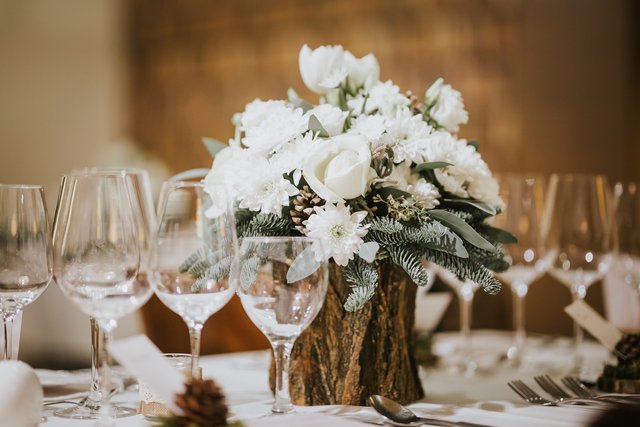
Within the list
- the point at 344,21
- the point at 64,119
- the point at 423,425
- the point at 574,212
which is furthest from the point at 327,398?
the point at 64,119

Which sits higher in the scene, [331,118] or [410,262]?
[331,118]

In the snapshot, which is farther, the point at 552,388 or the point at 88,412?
the point at 552,388

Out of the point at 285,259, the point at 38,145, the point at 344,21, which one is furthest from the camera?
the point at 38,145

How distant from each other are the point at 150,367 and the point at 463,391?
619mm

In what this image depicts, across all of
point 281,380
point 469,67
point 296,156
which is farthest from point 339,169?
point 469,67

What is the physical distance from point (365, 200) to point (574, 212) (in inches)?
23.7

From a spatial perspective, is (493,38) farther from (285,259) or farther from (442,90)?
(285,259)

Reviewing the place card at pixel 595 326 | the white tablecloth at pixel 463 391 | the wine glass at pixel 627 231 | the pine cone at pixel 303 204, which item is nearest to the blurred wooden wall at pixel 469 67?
the white tablecloth at pixel 463 391

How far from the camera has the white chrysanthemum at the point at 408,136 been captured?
44.4 inches

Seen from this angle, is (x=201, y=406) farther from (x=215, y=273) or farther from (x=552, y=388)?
(x=552, y=388)

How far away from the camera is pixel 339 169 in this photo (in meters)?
1.06

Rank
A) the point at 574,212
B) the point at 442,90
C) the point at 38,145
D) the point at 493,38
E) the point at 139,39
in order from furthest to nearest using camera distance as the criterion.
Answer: the point at 38,145
the point at 139,39
the point at 493,38
the point at 574,212
the point at 442,90

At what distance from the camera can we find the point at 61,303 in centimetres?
348

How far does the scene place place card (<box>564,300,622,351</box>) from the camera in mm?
1387
